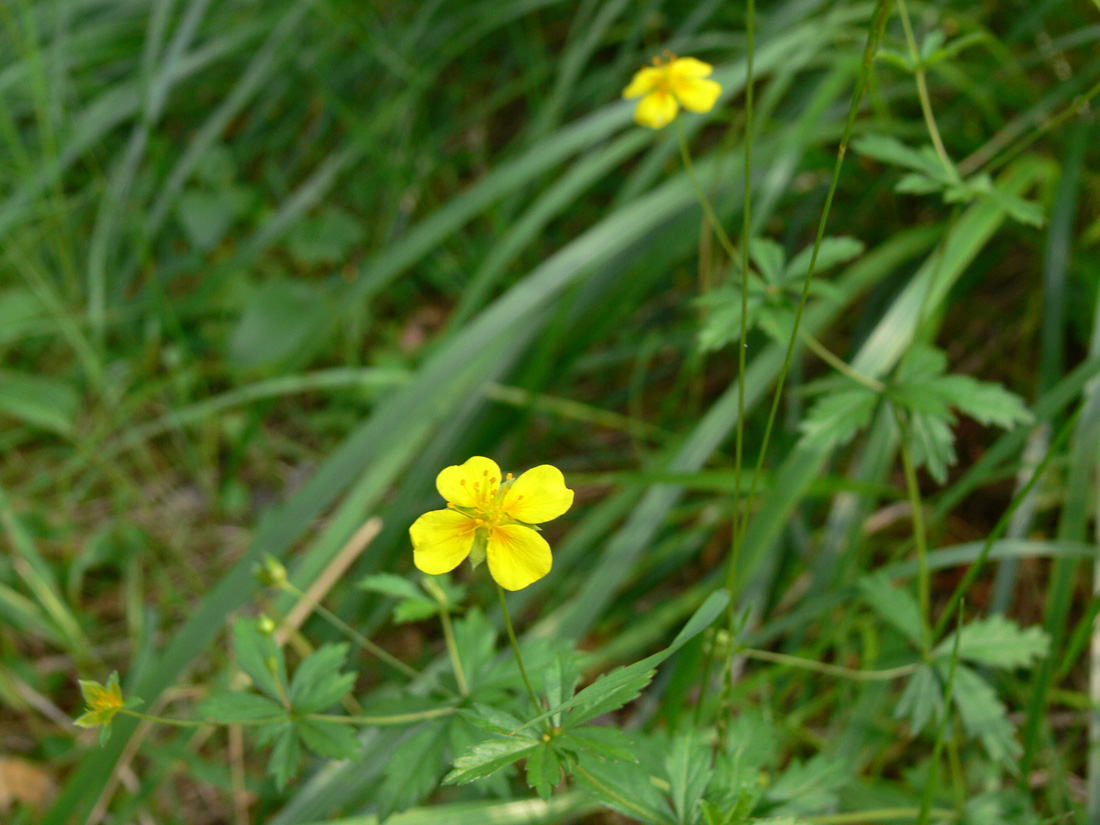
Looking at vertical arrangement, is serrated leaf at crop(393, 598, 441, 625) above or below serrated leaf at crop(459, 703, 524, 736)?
above

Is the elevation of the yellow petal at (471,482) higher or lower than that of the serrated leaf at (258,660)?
higher

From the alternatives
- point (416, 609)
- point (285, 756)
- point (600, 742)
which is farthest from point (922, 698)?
point (285, 756)

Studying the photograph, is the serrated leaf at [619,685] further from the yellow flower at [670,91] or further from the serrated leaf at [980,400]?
the yellow flower at [670,91]

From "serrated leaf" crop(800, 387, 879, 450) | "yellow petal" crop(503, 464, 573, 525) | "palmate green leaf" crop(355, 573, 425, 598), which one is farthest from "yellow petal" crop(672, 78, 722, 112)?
"palmate green leaf" crop(355, 573, 425, 598)

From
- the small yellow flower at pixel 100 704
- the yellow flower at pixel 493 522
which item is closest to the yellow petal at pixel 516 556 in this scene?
the yellow flower at pixel 493 522

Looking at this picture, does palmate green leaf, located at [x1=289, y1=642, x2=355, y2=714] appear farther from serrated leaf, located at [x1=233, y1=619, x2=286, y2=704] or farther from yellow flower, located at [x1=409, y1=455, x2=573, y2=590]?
yellow flower, located at [x1=409, y1=455, x2=573, y2=590]
